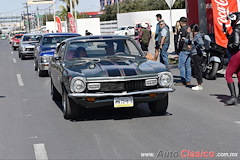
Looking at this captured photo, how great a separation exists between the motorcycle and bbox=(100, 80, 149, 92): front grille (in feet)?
20.6

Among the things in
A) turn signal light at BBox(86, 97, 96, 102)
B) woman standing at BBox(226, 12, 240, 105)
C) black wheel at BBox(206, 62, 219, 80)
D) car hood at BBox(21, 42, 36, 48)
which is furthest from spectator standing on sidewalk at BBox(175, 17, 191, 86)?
car hood at BBox(21, 42, 36, 48)

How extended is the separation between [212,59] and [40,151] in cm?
857

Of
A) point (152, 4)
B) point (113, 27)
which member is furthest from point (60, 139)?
point (152, 4)

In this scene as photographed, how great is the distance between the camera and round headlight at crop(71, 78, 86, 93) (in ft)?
25.9

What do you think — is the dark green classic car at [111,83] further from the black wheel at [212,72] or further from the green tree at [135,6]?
the green tree at [135,6]

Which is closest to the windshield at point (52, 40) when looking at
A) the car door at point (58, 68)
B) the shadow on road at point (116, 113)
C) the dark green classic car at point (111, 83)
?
the car door at point (58, 68)

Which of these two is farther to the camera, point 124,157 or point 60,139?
point 60,139

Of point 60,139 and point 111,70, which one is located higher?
point 111,70

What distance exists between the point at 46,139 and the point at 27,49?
2016cm

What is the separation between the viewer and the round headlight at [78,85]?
788 centimetres

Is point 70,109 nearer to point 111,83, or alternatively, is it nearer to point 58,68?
point 111,83

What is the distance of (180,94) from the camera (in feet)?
37.9

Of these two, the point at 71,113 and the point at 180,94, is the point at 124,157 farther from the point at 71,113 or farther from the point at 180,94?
the point at 180,94

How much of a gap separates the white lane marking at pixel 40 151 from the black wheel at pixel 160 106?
2.69 meters
